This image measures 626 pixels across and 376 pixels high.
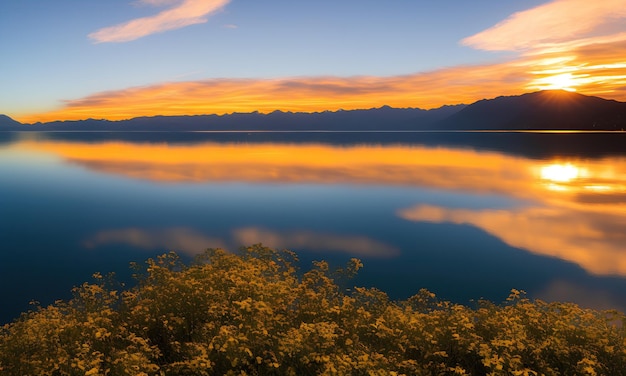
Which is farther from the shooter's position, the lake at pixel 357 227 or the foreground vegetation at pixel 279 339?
the lake at pixel 357 227

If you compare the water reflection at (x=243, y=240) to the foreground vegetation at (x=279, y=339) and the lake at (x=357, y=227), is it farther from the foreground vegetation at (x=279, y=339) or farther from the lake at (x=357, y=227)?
the foreground vegetation at (x=279, y=339)

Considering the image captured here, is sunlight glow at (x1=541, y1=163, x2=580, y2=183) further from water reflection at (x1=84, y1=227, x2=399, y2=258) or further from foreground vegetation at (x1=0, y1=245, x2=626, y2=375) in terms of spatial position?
foreground vegetation at (x1=0, y1=245, x2=626, y2=375)

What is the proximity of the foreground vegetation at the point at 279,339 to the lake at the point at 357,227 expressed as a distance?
14.7 metres

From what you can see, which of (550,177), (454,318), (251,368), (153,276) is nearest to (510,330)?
(454,318)

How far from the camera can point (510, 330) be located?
65.4ft

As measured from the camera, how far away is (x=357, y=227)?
194 ft

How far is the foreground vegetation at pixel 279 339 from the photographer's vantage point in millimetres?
17234

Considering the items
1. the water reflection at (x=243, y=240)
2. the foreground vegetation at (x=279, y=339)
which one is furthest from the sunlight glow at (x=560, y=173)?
the foreground vegetation at (x=279, y=339)

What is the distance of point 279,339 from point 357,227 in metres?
41.6

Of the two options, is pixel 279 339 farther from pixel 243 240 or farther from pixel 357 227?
pixel 357 227

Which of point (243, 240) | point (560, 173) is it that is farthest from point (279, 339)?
point (560, 173)

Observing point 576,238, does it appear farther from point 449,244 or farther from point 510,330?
point 510,330

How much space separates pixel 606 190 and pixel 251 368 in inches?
3760

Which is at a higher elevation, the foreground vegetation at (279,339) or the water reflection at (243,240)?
the foreground vegetation at (279,339)
